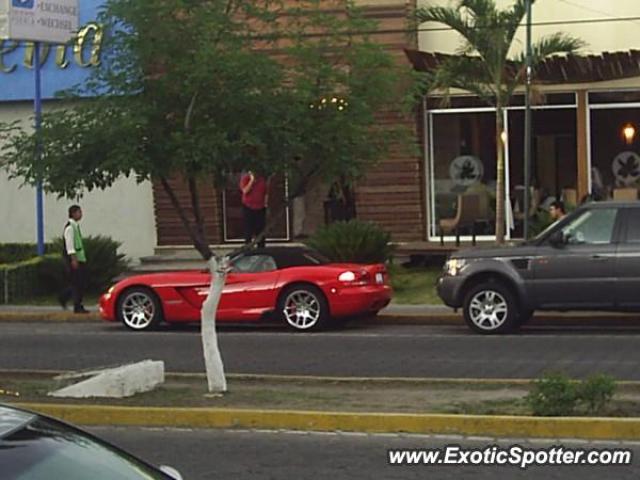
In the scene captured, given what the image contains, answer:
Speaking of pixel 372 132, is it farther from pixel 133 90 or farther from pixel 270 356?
pixel 270 356

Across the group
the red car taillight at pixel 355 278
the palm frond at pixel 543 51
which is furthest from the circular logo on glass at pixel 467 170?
the red car taillight at pixel 355 278

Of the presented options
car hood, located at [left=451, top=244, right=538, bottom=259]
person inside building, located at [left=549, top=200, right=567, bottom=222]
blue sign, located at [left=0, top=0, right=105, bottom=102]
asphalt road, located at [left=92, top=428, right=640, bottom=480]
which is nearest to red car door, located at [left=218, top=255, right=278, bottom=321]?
car hood, located at [left=451, top=244, right=538, bottom=259]

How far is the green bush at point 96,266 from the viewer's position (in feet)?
79.8

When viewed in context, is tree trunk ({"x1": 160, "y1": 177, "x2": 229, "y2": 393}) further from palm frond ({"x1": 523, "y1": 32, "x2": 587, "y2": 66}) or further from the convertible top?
palm frond ({"x1": 523, "y1": 32, "x2": 587, "y2": 66})

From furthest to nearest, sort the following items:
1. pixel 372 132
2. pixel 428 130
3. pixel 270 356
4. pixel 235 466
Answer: pixel 428 130, pixel 270 356, pixel 372 132, pixel 235 466

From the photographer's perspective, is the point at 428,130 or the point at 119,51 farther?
the point at 428,130

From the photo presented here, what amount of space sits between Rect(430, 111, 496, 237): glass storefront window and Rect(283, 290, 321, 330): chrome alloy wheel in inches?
321

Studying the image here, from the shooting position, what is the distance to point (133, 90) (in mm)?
12047

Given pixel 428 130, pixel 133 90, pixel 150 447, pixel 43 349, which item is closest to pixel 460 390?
pixel 150 447

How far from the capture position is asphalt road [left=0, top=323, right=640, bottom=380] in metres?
14.1

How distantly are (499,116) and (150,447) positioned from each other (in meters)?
14.2

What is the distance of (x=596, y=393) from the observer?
10.2 m

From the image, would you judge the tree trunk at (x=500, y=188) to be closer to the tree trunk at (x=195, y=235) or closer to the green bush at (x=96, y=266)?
the green bush at (x=96, y=266)

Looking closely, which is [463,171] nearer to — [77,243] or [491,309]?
[77,243]
